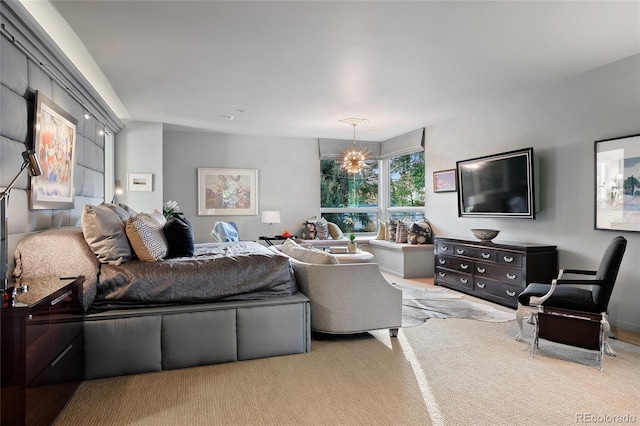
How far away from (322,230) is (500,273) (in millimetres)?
3698

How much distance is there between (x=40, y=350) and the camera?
1927mm

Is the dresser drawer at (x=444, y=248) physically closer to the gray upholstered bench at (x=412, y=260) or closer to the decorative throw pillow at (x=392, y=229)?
the gray upholstered bench at (x=412, y=260)

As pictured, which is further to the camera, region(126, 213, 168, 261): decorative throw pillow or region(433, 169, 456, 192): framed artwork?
region(433, 169, 456, 192): framed artwork

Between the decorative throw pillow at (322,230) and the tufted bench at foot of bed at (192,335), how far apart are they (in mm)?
4423

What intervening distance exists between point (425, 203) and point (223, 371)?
16.5ft

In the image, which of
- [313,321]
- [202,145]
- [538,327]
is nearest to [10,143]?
[313,321]

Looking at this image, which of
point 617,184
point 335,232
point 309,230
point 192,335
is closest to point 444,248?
point 617,184

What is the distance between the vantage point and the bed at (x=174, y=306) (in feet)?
8.79

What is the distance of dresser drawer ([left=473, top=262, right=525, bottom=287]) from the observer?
443 cm

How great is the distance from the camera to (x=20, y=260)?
254 cm

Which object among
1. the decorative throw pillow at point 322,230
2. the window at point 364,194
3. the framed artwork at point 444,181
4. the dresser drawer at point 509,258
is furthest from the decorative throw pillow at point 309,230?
the dresser drawer at point 509,258

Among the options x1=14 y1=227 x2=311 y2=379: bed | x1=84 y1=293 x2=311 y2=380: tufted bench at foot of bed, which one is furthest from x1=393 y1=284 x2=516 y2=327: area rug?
x1=14 y1=227 x2=311 y2=379: bed

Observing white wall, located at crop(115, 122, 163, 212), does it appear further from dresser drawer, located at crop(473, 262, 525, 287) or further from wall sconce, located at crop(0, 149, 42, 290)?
dresser drawer, located at crop(473, 262, 525, 287)

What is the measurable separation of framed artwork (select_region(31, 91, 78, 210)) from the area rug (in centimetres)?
326
